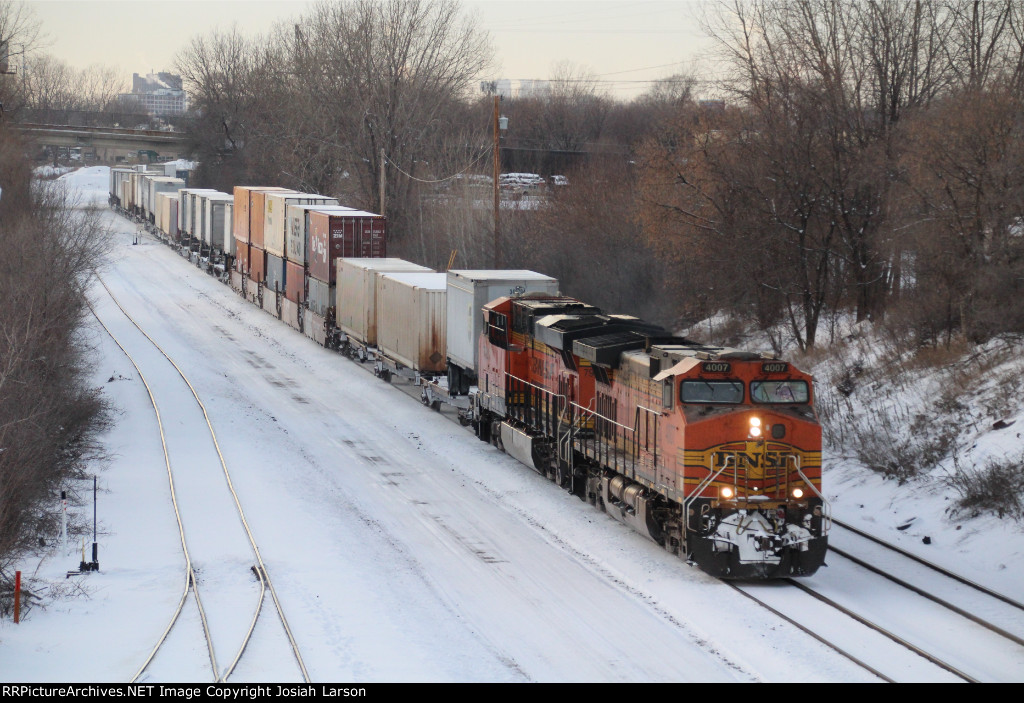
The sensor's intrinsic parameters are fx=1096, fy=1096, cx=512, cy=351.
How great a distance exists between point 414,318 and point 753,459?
572 inches

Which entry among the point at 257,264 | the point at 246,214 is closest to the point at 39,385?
the point at 257,264

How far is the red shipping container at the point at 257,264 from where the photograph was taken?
4609 centimetres

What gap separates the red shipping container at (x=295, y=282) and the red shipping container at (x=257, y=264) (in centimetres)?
426

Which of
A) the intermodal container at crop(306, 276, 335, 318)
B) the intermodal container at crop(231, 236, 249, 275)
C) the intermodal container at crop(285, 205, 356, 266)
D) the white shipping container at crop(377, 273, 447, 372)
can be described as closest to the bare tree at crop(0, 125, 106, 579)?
the intermodal container at crop(306, 276, 335, 318)

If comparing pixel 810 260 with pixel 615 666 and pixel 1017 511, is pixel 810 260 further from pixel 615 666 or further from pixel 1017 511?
pixel 615 666

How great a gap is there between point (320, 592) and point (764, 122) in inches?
864

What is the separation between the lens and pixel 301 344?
127 feet

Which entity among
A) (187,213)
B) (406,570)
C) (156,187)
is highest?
(156,187)

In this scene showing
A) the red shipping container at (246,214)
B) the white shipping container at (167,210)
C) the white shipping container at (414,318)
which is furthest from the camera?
the white shipping container at (167,210)

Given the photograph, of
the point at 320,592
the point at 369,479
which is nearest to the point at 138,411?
the point at 369,479

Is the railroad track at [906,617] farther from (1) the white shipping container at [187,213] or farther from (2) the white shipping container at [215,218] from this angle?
→ (1) the white shipping container at [187,213]

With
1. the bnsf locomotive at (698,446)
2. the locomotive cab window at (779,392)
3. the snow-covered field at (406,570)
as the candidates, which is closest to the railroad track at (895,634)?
the snow-covered field at (406,570)

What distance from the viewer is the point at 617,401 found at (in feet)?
59.6

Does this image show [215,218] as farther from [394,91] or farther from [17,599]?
[17,599]
